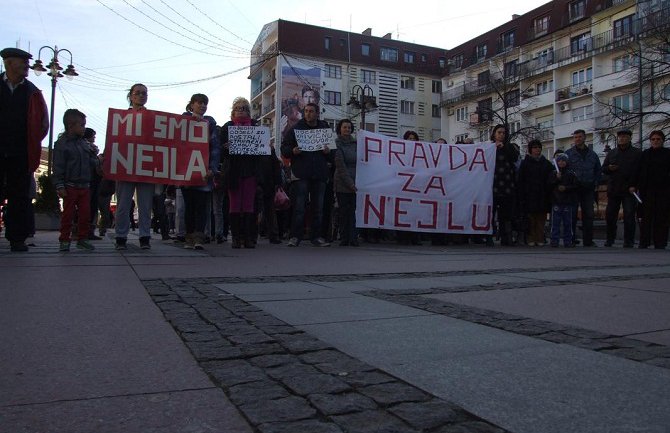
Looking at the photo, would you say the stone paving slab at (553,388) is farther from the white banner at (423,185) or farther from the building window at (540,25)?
the building window at (540,25)

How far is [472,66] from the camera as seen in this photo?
5806cm

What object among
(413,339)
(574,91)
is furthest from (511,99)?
(413,339)

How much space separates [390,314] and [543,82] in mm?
52617

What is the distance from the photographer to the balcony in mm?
45562

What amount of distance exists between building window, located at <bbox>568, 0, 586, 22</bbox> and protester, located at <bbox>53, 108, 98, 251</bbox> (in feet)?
157

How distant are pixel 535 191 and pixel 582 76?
4179cm

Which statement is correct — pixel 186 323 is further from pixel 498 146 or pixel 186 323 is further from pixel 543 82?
pixel 543 82

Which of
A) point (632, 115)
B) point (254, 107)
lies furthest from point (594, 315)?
point (254, 107)

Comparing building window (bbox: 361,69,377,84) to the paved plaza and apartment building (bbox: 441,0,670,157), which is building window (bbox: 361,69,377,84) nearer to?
apartment building (bbox: 441,0,670,157)

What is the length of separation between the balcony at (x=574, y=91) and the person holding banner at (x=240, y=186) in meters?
43.9

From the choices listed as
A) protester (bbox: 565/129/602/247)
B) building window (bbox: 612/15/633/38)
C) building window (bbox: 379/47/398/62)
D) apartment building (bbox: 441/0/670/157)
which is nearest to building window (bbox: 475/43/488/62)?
apartment building (bbox: 441/0/670/157)

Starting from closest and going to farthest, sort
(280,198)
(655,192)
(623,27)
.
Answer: (280,198) → (655,192) → (623,27)

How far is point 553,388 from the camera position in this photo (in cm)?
177

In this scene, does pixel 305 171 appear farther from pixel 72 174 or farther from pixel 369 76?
pixel 369 76
